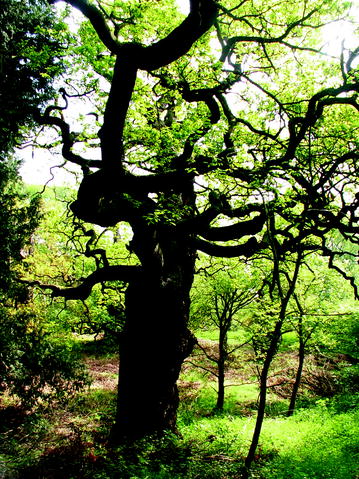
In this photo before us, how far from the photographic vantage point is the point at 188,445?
6121 mm

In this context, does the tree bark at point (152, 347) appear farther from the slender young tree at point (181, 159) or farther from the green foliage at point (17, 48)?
the green foliage at point (17, 48)

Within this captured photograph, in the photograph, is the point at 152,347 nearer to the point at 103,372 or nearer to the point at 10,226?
the point at 10,226

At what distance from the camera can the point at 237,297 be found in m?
13.7

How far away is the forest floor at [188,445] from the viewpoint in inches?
213

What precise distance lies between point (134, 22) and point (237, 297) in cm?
1069

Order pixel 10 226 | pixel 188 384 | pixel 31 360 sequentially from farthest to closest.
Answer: pixel 188 384, pixel 10 226, pixel 31 360

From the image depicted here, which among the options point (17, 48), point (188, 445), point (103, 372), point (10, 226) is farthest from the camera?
point (103, 372)

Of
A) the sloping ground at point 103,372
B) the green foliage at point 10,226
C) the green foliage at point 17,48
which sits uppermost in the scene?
the green foliage at point 17,48

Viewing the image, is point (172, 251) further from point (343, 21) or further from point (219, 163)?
point (343, 21)

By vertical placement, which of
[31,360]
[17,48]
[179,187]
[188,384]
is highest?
[17,48]

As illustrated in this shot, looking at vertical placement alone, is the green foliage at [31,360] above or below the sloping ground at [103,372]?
above

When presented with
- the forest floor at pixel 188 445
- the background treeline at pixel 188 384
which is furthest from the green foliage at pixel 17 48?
the forest floor at pixel 188 445

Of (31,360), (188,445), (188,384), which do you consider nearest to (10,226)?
(31,360)

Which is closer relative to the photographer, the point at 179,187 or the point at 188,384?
the point at 179,187
